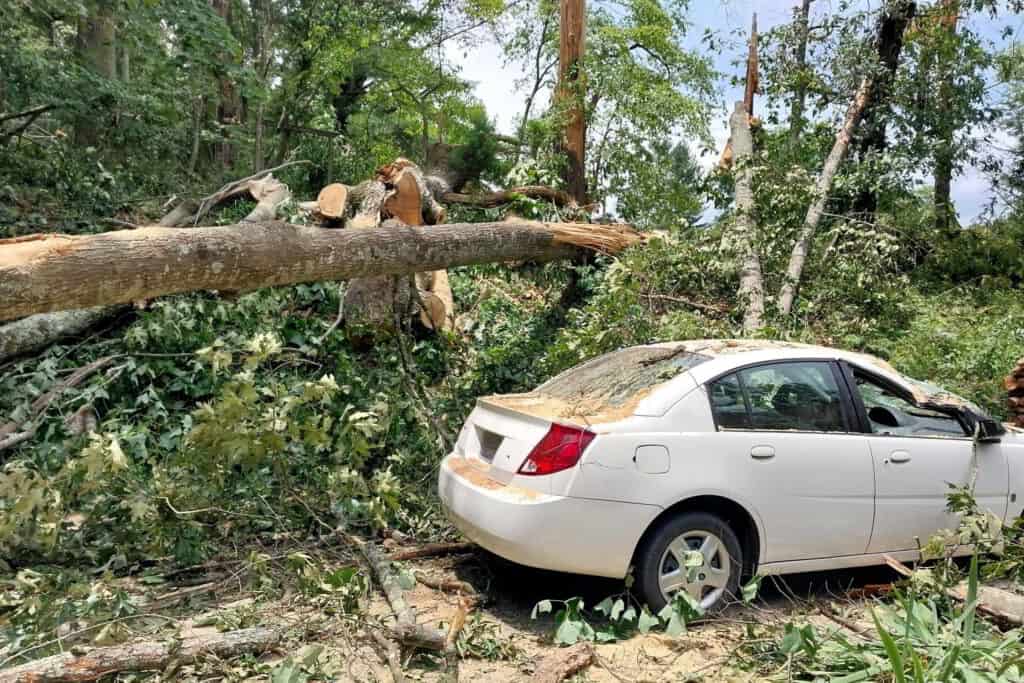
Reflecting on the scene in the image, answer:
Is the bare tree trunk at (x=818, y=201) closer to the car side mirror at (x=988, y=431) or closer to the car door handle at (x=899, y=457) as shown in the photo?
the car side mirror at (x=988, y=431)

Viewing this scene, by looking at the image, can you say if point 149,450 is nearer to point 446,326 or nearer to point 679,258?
point 446,326

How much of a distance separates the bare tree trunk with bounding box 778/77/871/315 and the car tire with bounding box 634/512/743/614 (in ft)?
14.7

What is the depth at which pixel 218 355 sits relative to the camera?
4668 mm

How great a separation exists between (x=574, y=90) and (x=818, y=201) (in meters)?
3.61

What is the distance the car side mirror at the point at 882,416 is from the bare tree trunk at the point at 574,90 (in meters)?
6.49

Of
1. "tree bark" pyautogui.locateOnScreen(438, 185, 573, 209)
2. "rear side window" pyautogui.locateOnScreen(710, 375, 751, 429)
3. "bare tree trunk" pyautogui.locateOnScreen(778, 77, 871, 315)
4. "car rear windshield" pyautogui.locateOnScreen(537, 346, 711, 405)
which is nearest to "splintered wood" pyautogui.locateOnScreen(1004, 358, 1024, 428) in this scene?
"bare tree trunk" pyautogui.locateOnScreen(778, 77, 871, 315)

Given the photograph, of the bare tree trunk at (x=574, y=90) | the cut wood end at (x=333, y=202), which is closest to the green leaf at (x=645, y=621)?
the cut wood end at (x=333, y=202)

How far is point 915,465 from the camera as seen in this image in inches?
190

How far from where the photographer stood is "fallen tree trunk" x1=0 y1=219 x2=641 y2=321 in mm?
4539

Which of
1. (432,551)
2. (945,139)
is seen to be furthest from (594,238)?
(945,139)

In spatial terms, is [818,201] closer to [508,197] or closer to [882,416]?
[508,197]

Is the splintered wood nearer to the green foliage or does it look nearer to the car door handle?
the car door handle

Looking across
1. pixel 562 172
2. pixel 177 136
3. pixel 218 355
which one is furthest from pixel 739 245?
pixel 177 136

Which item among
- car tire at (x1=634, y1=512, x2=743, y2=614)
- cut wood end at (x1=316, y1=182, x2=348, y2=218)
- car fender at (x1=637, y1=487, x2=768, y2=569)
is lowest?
car tire at (x1=634, y1=512, x2=743, y2=614)
